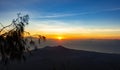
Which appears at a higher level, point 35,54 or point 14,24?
point 14,24

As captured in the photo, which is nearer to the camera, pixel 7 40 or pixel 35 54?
pixel 7 40

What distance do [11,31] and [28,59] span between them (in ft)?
62.6

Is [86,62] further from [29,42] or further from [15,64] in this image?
[29,42]

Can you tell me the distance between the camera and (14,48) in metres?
12.3

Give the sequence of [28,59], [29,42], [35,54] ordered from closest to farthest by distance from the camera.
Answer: [29,42]
[28,59]
[35,54]

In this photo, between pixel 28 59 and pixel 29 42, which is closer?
pixel 29 42

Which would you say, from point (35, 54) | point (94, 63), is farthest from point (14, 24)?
point (35, 54)

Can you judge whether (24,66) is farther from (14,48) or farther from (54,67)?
(14,48)

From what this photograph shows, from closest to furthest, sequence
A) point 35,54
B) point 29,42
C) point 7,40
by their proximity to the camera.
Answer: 1. point 7,40
2. point 29,42
3. point 35,54

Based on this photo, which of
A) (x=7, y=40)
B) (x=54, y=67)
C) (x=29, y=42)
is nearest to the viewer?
(x=7, y=40)

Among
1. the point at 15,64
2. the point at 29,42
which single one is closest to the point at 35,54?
the point at 15,64

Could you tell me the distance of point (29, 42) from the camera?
43.5 ft

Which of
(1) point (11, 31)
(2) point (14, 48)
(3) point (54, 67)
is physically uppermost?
(1) point (11, 31)

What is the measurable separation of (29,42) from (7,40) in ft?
5.48
